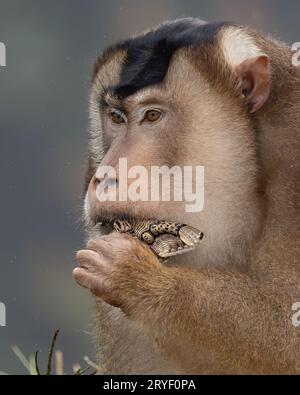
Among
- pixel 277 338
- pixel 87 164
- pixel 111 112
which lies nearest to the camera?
pixel 277 338

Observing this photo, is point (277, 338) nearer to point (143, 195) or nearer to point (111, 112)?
point (143, 195)

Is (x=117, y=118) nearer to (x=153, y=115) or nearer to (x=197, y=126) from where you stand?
(x=153, y=115)

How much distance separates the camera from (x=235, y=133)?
4781mm

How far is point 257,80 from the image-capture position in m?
4.78

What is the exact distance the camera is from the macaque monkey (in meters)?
4.40

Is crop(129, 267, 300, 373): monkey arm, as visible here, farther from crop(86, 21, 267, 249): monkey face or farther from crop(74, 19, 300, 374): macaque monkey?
crop(86, 21, 267, 249): monkey face
